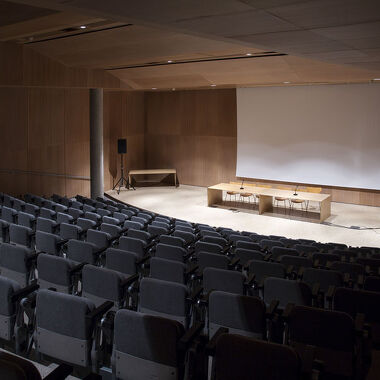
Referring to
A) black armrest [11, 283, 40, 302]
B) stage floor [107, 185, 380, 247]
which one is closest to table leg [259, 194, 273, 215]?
stage floor [107, 185, 380, 247]

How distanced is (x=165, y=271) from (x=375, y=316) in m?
2.22

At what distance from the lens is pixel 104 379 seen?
3525mm

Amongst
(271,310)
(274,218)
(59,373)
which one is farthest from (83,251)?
(274,218)

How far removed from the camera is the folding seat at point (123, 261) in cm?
536

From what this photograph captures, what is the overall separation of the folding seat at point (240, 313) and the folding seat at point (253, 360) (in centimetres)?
93

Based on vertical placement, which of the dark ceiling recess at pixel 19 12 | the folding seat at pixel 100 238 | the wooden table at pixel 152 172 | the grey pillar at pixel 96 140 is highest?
the dark ceiling recess at pixel 19 12

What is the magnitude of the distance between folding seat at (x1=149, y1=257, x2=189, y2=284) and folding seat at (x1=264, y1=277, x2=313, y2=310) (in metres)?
0.97

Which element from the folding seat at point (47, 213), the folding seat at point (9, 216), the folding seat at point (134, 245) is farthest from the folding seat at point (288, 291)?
the folding seat at point (9, 216)

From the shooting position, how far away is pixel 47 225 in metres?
7.58

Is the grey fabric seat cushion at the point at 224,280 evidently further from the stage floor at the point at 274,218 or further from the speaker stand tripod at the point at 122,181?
the speaker stand tripod at the point at 122,181

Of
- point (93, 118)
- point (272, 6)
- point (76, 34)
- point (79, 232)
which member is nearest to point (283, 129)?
point (93, 118)

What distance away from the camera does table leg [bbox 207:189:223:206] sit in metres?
15.0

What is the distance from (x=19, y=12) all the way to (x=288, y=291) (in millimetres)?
6228

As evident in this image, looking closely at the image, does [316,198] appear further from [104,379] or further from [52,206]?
[104,379]
